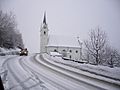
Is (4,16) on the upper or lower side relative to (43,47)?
upper

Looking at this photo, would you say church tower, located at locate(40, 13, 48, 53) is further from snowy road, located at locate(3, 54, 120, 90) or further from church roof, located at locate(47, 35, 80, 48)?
snowy road, located at locate(3, 54, 120, 90)

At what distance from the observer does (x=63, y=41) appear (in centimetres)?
8031

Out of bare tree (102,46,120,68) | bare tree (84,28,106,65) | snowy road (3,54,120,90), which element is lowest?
bare tree (102,46,120,68)

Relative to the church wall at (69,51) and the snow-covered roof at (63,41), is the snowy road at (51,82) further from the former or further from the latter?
the snow-covered roof at (63,41)

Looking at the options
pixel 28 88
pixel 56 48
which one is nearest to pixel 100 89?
pixel 28 88

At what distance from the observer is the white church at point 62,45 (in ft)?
248

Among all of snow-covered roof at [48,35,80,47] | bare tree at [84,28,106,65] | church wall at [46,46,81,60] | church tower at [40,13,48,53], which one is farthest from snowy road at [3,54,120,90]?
church tower at [40,13,48,53]

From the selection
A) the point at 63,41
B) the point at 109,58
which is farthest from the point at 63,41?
the point at 109,58

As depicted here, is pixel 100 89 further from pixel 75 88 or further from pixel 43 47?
pixel 43 47

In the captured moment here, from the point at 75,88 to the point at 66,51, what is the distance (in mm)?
69146

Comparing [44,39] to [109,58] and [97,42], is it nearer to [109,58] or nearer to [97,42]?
[109,58]

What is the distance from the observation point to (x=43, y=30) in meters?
85.1

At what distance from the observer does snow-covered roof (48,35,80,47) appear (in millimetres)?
77812

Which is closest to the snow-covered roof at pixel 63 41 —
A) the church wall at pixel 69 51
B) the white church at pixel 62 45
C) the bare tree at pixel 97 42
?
the white church at pixel 62 45
